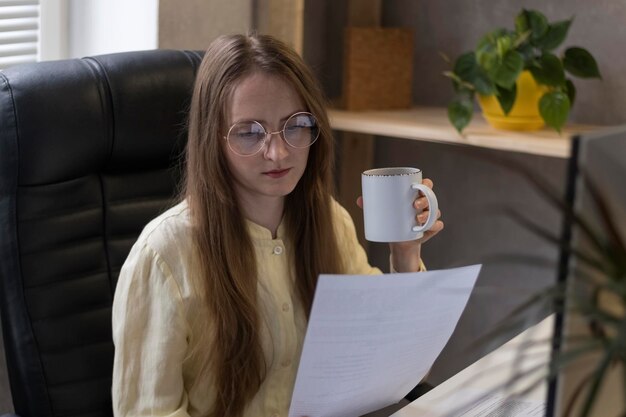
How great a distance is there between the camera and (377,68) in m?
2.46

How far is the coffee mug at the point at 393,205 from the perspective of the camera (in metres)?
1.36

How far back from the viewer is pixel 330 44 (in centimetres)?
270

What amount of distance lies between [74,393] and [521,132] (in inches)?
43.6

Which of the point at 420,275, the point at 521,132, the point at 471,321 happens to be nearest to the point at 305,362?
the point at 420,275

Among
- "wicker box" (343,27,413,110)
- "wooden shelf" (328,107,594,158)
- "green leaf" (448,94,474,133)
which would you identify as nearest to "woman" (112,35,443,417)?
"wooden shelf" (328,107,594,158)

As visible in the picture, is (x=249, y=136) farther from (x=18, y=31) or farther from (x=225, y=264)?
(x=18, y=31)

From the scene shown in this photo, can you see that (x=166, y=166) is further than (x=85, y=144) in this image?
Yes

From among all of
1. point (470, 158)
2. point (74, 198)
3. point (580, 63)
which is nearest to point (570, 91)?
point (580, 63)

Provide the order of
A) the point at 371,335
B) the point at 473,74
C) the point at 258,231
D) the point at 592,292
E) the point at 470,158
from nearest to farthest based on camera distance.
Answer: the point at 592,292 < the point at 371,335 < the point at 258,231 < the point at 473,74 < the point at 470,158

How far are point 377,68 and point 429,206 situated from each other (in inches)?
45.7

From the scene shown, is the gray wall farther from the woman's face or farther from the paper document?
the paper document

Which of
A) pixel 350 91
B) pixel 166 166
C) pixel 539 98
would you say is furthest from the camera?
pixel 350 91

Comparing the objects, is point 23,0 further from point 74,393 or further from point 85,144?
point 74,393

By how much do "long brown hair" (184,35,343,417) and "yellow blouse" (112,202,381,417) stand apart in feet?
0.07
